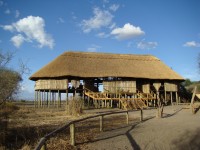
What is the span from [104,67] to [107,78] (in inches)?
75.2

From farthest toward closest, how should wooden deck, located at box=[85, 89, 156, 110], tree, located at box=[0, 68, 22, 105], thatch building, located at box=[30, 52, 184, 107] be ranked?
thatch building, located at box=[30, 52, 184, 107]
wooden deck, located at box=[85, 89, 156, 110]
tree, located at box=[0, 68, 22, 105]

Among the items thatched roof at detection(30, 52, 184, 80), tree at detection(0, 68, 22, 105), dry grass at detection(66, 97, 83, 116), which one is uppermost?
thatched roof at detection(30, 52, 184, 80)

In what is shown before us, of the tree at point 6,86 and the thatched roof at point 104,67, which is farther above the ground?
the thatched roof at point 104,67

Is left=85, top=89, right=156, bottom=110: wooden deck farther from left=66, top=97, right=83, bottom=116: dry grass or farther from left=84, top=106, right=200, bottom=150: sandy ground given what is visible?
left=84, top=106, right=200, bottom=150: sandy ground

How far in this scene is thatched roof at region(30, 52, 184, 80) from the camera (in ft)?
122

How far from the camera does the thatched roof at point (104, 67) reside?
37094 mm

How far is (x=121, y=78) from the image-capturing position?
3888cm

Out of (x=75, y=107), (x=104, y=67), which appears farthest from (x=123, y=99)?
(x=75, y=107)

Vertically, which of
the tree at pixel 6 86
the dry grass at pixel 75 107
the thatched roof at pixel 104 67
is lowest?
the dry grass at pixel 75 107

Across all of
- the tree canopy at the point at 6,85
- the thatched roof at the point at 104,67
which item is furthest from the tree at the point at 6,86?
the thatched roof at the point at 104,67

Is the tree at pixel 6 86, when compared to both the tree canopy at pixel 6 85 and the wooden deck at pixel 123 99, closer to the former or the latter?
the tree canopy at pixel 6 85

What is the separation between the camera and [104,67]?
39.7 metres

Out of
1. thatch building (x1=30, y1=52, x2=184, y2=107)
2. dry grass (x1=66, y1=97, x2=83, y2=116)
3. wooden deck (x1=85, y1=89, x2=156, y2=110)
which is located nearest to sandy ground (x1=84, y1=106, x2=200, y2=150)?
dry grass (x1=66, y1=97, x2=83, y2=116)

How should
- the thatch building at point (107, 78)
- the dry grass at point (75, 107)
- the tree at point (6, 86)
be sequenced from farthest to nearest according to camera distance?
the thatch building at point (107, 78) < the dry grass at point (75, 107) < the tree at point (6, 86)
